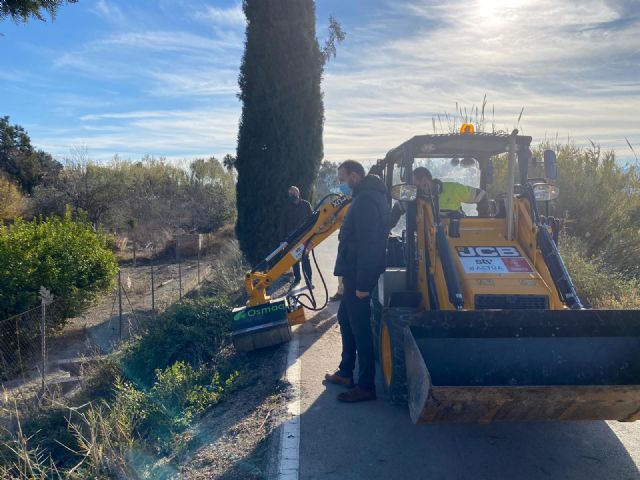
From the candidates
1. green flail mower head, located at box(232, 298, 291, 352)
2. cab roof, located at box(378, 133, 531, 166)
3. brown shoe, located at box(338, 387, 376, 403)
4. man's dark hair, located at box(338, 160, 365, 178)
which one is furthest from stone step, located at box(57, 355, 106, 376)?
cab roof, located at box(378, 133, 531, 166)

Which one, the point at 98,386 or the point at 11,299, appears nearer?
the point at 98,386

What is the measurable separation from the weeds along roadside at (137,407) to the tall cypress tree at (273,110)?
202 inches

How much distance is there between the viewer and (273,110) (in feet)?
42.3

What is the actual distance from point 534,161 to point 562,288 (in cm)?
158

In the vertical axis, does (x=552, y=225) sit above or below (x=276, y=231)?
above

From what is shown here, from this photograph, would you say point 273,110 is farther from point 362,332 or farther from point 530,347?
point 530,347

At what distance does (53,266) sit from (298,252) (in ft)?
17.5

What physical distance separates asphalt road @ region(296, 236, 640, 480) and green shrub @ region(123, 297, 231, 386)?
92.3 inches

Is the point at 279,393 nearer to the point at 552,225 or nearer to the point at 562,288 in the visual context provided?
the point at 562,288

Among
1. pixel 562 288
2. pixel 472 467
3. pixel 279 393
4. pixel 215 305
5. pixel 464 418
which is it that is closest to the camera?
pixel 464 418

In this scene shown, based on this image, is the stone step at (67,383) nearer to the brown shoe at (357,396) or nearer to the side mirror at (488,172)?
the brown shoe at (357,396)

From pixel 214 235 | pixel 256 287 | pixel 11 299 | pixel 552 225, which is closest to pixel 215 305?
pixel 256 287

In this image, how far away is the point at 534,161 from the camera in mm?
5836

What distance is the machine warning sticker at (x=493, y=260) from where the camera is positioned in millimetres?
5074
